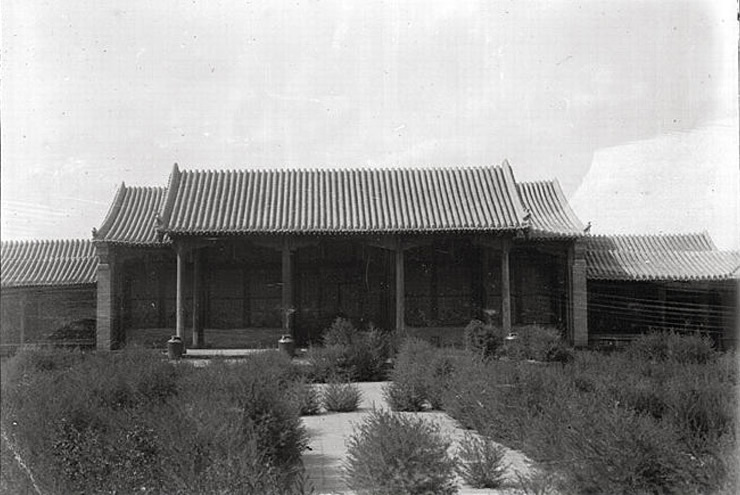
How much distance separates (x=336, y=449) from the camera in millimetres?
8094

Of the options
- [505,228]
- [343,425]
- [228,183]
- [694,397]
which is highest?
[228,183]

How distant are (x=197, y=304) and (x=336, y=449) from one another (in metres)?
12.1

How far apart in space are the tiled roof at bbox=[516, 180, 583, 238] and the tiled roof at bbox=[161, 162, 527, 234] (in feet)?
4.92

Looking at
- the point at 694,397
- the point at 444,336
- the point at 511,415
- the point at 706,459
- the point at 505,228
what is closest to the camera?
the point at 706,459

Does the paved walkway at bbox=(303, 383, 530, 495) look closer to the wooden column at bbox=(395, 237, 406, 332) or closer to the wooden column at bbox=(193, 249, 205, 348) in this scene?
the wooden column at bbox=(395, 237, 406, 332)

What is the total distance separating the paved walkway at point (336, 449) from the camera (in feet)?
20.8

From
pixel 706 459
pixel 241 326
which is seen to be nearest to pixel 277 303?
pixel 241 326

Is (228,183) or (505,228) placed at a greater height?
(228,183)

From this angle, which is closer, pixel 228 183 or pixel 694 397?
pixel 694 397

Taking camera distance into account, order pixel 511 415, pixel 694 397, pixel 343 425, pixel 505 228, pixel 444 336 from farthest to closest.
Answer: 1. pixel 444 336
2. pixel 505 228
3. pixel 343 425
4. pixel 511 415
5. pixel 694 397

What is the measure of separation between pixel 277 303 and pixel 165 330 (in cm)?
317

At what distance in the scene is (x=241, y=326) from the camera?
20.1 meters

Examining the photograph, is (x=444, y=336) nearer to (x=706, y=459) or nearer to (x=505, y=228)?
(x=505, y=228)

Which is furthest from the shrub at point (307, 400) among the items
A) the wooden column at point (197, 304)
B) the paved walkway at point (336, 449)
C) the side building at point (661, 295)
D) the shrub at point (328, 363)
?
the side building at point (661, 295)
